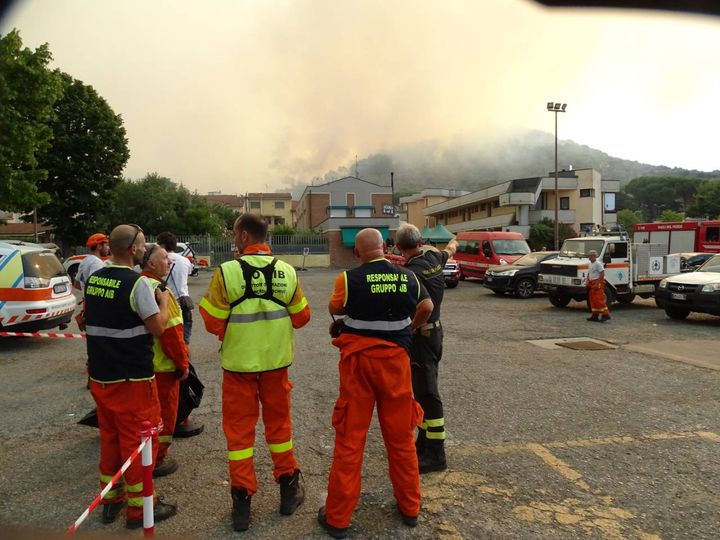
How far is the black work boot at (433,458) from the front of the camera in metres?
3.83

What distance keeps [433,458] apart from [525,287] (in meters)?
14.3

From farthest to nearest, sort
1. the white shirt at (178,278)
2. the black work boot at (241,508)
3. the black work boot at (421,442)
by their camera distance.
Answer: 1. the white shirt at (178,278)
2. the black work boot at (421,442)
3. the black work boot at (241,508)

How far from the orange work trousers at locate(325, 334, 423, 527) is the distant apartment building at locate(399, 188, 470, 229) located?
68264 mm

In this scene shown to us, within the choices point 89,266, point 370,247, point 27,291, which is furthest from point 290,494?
point 27,291

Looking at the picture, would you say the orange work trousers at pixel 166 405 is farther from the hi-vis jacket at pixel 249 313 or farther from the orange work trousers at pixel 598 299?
the orange work trousers at pixel 598 299

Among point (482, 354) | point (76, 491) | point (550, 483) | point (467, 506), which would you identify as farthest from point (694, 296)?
point (76, 491)

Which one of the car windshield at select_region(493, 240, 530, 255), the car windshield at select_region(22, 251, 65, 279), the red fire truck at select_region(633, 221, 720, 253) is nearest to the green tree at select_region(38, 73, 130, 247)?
the car windshield at select_region(493, 240, 530, 255)

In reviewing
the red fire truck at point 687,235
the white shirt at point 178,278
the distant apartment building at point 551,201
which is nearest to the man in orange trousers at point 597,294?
the white shirt at point 178,278

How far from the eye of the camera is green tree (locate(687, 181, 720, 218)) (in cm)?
7056

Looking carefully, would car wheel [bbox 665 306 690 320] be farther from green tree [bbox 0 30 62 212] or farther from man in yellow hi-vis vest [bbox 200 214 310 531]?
green tree [bbox 0 30 62 212]

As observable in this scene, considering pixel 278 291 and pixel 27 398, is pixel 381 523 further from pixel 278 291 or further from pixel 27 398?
pixel 27 398

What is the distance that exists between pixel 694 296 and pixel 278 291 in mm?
11384

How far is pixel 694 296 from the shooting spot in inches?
444

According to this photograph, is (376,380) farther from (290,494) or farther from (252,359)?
(290,494)
